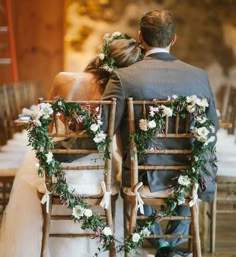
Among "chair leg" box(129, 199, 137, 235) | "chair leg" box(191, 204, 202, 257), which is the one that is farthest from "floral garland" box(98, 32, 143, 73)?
"chair leg" box(191, 204, 202, 257)

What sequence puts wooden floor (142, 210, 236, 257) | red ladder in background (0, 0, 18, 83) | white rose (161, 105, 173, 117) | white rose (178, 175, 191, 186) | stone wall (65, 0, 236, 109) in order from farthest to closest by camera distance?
stone wall (65, 0, 236, 109) → red ladder in background (0, 0, 18, 83) → wooden floor (142, 210, 236, 257) → white rose (178, 175, 191, 186) → white rose (161, 105, 173, 117)

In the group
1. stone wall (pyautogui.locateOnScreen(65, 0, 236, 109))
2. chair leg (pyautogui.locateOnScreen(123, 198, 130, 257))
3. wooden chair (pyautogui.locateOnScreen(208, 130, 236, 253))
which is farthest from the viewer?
stone wall (pyautogui.locateOnScreen(65, 0, 236, 109))

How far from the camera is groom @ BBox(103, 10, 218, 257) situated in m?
2.40

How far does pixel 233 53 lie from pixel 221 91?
436 mm

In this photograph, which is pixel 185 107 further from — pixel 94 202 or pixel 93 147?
pixel 94 202

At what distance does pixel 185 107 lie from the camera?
7.63ft

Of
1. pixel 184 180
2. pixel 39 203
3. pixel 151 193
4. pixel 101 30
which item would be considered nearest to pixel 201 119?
pixel 184 180

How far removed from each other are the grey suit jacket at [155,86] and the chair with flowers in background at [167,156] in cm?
3

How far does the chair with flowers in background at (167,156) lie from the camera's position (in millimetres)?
2334

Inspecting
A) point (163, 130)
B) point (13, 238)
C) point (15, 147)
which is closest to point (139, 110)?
point (163, 130)

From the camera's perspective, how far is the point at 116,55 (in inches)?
106

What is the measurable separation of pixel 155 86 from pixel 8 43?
3667 millimetres

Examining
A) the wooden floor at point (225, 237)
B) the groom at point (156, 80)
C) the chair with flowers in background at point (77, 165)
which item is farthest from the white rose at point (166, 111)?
the wooden floor at point (225, 237)

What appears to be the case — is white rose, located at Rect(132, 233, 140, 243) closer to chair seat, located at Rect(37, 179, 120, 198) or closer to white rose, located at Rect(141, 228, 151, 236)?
white rose, located at Rect(141, 228, 151, 236)
